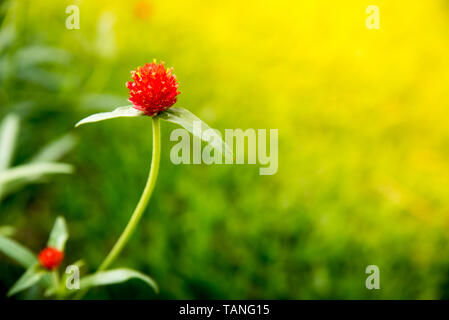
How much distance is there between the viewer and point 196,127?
2.94ft

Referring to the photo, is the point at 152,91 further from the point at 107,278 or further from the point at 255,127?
the point at 255,127

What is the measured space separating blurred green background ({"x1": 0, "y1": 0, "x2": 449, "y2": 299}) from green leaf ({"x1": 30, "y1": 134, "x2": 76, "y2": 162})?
147 millimetres

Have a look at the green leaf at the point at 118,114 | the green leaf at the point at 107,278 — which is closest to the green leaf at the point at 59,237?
the green leaf at the point at 107,278

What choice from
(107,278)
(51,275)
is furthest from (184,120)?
(51,275)

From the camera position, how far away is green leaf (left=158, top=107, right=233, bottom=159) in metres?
0.88

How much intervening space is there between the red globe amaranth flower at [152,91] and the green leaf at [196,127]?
0.07 ft

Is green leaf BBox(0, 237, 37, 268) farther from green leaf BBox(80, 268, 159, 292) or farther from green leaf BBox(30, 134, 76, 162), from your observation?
green leaf BBox(30, 134, 76, 162)

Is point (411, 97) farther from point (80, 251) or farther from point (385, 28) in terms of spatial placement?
point (80, 251)

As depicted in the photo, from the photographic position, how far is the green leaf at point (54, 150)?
1.73 meters

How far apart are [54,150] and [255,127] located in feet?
2.88

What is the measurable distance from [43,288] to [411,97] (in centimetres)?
192

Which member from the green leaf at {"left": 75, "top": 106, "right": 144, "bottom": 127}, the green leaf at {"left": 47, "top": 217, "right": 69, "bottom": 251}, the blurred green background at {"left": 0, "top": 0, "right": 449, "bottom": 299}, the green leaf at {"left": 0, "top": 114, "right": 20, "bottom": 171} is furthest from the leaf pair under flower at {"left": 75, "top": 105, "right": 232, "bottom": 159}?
the blurred green background at {"left": 0, "top": 0, "right": 449, "bottom": 299}

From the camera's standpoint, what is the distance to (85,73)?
210 cm
